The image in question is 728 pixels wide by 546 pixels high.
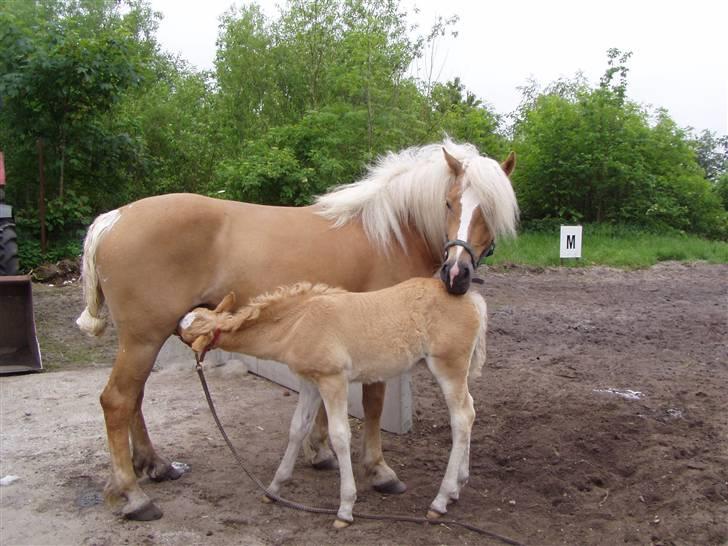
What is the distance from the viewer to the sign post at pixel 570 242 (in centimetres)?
1461

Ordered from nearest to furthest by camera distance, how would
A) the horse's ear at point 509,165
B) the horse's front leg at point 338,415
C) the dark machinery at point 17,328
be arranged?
the horse's front leg at point 338,415 → the horse's ear at point 509,165 → the dark machinery at point 17,328

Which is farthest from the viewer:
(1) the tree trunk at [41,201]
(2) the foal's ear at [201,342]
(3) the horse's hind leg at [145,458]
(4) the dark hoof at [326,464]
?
(1) the tree trunk at [41,201]

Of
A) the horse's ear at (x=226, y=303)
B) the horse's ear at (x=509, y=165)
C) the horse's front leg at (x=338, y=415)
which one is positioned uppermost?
the horse's ear at (x=509, y=165)

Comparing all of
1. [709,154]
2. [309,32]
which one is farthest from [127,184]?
[709,154]

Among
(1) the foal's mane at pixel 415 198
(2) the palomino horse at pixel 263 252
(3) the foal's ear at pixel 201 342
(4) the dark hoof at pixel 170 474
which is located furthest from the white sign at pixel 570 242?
(3) the foal's ear at pixel 201 342

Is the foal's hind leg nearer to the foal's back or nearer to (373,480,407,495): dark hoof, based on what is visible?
(373,480,407,495): dark hoof

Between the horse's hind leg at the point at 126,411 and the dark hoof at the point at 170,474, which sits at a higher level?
the horse's hind leg at the point at 126,411

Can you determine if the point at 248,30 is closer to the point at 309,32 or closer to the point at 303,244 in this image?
the point at 309,32

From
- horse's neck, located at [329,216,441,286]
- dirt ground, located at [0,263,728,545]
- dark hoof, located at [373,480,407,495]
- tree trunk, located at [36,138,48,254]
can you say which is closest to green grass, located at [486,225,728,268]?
dirt ground, located at [0,263,728,545]

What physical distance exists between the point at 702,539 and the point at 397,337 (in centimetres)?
193

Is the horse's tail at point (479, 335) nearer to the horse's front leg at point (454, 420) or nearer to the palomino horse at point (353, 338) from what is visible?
the palomino horse at point (353, 338)

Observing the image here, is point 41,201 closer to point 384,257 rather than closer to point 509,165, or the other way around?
point 384,257

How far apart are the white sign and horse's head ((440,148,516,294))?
1124cm

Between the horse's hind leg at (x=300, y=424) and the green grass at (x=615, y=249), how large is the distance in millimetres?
10524
